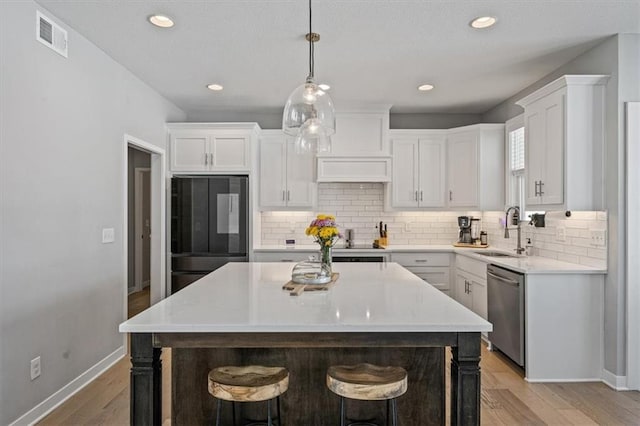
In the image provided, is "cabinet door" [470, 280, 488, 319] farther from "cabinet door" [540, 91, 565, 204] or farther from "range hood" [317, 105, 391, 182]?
"range hood" [317, 105, 391, 182]

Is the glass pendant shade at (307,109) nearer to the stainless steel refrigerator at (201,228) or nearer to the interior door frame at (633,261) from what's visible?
the interior door frame at (633,261)

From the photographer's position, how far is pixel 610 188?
321 centimetres

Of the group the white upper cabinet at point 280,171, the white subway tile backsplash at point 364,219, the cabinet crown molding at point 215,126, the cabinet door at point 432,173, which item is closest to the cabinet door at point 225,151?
the cabinet crown molding at point 215,126

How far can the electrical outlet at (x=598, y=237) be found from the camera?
A: 3.26 m

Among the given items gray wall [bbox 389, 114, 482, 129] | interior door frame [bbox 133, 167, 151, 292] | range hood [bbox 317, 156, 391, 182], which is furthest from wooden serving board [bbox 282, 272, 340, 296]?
interior door frame [bbox 133, 167, 151, 292]

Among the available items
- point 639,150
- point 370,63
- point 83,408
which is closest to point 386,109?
point 370,63

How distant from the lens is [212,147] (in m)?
5.07

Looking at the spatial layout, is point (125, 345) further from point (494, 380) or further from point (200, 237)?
point (494, 380)

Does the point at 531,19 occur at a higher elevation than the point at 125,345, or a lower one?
higher

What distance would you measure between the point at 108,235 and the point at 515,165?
13.9ft

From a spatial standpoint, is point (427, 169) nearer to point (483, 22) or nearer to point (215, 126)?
point (483, 22)

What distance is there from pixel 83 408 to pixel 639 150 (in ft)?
14.4

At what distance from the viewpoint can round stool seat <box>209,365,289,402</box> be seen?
173cm

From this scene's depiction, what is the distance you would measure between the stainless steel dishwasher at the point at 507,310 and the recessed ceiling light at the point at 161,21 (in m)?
3.30
